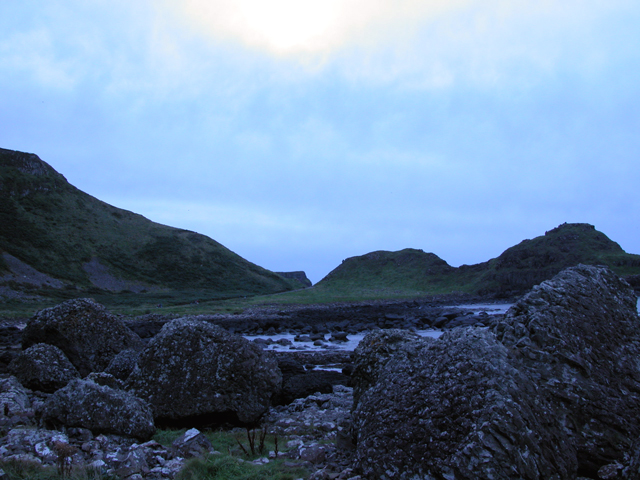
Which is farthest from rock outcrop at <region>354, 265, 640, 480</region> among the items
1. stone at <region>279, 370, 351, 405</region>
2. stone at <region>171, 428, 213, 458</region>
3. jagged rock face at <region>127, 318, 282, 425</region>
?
stone at <region>279, 370, 351, 405</region>

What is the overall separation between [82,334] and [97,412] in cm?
779

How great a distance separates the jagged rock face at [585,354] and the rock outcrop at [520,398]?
0.05 ft

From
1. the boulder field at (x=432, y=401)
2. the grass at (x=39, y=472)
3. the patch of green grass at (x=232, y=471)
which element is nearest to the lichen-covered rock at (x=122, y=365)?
the boulder field at (x=432, y=401)

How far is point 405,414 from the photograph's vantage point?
17.4 ft

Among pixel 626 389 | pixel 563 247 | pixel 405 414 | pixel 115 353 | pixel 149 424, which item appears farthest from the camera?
pixel 563 247

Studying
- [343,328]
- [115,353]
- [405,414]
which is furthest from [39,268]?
[405,414]

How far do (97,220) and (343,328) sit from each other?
4408 inches

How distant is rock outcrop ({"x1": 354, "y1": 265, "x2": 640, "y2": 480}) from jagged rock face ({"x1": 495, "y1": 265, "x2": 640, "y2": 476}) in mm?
14

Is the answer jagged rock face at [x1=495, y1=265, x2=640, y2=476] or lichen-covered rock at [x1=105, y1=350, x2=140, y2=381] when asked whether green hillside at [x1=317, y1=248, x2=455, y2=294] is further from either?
jagged rock face at [x1=495, y1=265, x2=640, y2=476]

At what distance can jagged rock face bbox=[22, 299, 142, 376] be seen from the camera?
47.5 ft

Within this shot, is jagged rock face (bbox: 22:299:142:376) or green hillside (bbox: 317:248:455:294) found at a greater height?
green hillside (bbox: 317:248:455:294)

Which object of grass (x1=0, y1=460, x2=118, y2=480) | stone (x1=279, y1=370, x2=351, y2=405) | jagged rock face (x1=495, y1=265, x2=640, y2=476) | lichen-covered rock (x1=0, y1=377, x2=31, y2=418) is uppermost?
jagged rock face (x1=495, y1=265, x2=640, y2=476)

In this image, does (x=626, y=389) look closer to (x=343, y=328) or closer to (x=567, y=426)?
(x=567, y=426)

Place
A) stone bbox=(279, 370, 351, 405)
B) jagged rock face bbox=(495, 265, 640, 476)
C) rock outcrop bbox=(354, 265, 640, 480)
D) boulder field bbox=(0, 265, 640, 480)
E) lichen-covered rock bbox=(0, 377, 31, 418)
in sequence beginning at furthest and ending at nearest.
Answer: stone bbox=(279, 370, 351, 405), lichen-covered rock bbox=(0, 377, 31, 418), jagged rock face bbox=(495, 265, 640, 476), boulder field bbox=(0, 265, 640, 480), rock outcrop bbox=(354, 265, 640, 480)
